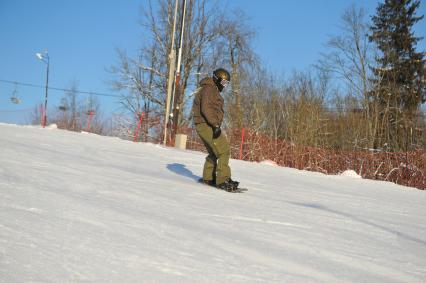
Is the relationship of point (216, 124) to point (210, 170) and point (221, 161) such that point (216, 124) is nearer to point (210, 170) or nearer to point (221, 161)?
point (221, 161)

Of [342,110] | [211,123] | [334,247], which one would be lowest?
[334,247]

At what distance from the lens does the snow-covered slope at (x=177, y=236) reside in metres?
2.26

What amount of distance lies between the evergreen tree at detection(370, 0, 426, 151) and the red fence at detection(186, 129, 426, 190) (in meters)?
9.14

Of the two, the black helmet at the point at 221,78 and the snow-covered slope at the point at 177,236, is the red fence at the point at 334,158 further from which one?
the black helmet at the point at 221,78

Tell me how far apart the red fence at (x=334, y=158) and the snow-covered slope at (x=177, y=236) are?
8973mm

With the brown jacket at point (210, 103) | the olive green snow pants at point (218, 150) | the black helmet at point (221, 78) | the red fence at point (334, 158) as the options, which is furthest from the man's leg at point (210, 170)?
the red fence at point (334, 158)

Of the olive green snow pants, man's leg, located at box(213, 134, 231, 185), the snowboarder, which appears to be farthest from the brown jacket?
man's leg, located at box(213, 134, 231, 185)

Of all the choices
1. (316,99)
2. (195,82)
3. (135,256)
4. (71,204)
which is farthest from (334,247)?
(195,82)

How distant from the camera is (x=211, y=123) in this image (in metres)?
6.28

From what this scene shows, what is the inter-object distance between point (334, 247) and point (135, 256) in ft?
5.46

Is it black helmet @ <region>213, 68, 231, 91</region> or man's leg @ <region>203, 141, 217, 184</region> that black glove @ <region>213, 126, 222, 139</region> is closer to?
man's leg @ <region>203, 141, 217, 184</region>

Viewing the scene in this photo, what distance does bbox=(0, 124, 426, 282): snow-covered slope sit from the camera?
7.41ft

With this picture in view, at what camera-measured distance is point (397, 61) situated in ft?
93.8

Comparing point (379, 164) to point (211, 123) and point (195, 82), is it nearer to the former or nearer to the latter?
point (211, 123)
